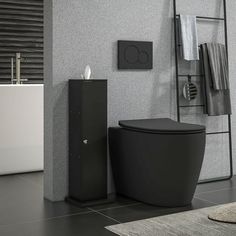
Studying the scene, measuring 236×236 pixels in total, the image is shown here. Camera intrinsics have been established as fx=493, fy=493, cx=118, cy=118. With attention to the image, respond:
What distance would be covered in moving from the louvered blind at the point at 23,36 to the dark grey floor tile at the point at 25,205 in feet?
5.80

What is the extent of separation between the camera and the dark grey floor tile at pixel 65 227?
9.68 ft

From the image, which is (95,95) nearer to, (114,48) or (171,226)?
(114,48)

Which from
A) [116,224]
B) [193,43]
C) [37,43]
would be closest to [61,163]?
[116,224]

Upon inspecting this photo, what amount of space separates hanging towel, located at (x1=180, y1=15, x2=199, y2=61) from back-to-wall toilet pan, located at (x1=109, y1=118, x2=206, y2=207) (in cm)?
77

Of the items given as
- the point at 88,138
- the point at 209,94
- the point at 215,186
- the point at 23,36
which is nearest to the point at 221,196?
the point at 215,186

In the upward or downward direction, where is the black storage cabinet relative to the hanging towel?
downward

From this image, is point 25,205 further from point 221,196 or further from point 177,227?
point 221,196

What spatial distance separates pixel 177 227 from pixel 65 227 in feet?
2.28

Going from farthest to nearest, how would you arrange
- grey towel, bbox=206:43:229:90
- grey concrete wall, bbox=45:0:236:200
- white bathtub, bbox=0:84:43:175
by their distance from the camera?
white bathtub, bbox=0:84:43:175
grey towel, bbox=206:43:229:90
grey concrete wall, bbox=45:0:236:200

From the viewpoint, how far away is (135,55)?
13.2 feet

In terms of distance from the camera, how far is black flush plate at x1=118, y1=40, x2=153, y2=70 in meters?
3.95

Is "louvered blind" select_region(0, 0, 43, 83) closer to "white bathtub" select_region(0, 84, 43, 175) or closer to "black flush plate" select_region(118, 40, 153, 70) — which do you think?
"white bathtub" select_region(0, 84, 43, 175)

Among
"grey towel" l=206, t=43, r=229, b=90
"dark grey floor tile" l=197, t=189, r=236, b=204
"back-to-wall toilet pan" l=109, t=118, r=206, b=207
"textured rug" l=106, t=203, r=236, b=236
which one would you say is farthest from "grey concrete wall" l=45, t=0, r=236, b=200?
"textured rug" l=106, t=203, r=236, b=236

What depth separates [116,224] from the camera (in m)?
3.12
